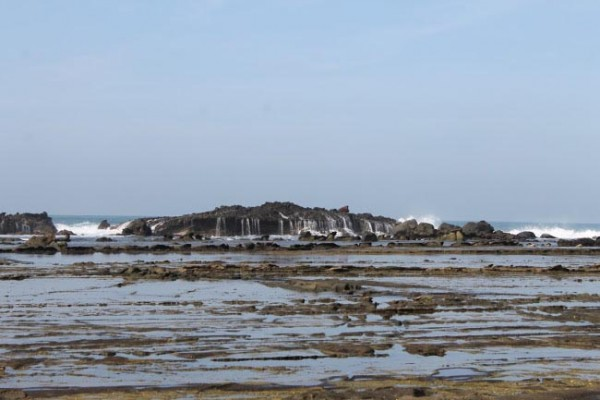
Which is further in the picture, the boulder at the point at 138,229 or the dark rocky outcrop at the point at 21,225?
the dark rocky outcrop at the point at 21,225

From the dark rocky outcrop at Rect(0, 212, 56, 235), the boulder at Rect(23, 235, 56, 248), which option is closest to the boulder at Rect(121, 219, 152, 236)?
the dark rocky outcrop at Rect(0, 212, 56, 235)

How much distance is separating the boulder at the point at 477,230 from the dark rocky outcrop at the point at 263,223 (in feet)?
33.8

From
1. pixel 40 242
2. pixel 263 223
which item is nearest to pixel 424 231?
pixel 263 223

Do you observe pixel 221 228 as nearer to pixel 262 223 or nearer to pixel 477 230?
pixel 262 223

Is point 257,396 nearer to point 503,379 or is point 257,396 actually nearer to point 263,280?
point 503,379

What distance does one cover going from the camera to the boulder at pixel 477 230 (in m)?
94.2

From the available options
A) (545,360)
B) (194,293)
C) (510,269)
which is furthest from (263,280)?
(545,360)

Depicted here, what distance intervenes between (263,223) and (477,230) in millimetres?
23493

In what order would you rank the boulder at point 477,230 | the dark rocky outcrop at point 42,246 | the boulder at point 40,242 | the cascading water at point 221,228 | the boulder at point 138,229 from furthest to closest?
the boulder at point 138,229
the cascading water at point 221,228
the boulder at point 477,230
the boulder at point 40,242
the dark rocky outcrop at point 42,246

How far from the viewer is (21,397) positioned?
38.6 feet

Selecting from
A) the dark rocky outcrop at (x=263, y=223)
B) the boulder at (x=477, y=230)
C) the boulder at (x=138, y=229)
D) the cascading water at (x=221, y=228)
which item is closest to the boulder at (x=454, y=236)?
the boulder at (x=477, y=230)

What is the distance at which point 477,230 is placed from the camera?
100 metres

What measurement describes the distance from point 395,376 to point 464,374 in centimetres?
104

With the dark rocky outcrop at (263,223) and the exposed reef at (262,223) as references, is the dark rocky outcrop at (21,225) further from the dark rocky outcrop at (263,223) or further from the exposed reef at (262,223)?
the dark rocky outcrop at (263,223)
